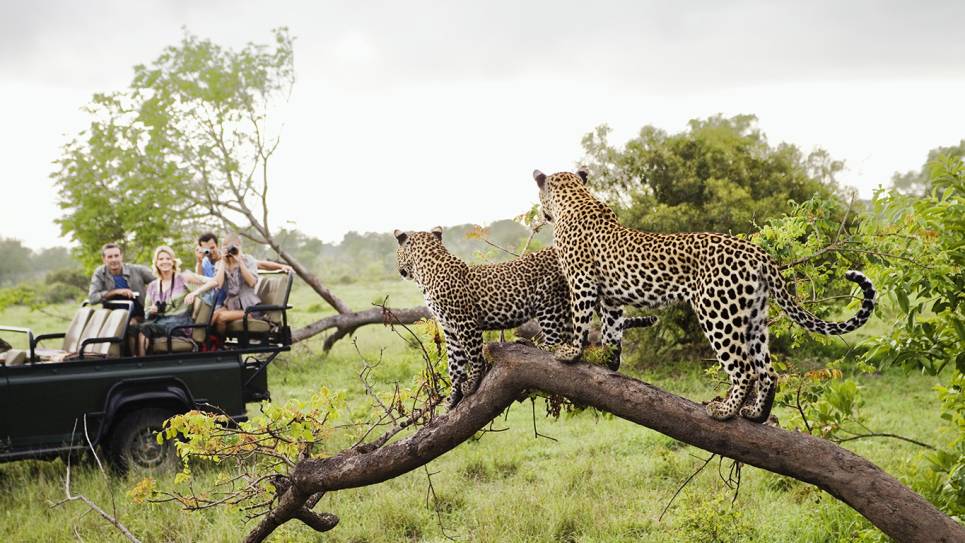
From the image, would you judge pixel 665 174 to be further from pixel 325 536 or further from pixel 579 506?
pixel 325 536

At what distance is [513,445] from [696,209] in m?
5.28

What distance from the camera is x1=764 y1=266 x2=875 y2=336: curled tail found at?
3.21m

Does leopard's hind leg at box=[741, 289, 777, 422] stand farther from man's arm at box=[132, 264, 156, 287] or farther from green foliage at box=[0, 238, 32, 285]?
green foliage at box=[0, 238, 32, 285]

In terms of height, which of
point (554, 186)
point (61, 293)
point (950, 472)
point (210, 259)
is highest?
point (554, 186)

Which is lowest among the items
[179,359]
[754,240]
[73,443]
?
[73,443]

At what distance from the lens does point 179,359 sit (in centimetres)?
841

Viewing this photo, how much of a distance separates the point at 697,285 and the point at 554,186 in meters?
0.98

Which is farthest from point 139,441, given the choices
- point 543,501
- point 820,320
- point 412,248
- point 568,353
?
point 820,320

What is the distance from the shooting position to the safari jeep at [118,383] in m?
7.75

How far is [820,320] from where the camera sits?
3416mm

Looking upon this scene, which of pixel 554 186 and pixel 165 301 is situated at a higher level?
pixel 554 186

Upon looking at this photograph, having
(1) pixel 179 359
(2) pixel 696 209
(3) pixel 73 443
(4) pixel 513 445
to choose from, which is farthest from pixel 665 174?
(3) pixel 73 443

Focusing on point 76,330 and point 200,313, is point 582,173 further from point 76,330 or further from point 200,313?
point 76,330

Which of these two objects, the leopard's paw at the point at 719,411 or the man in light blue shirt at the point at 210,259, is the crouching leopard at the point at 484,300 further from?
the man in light blue shirt at the point at 210,259
